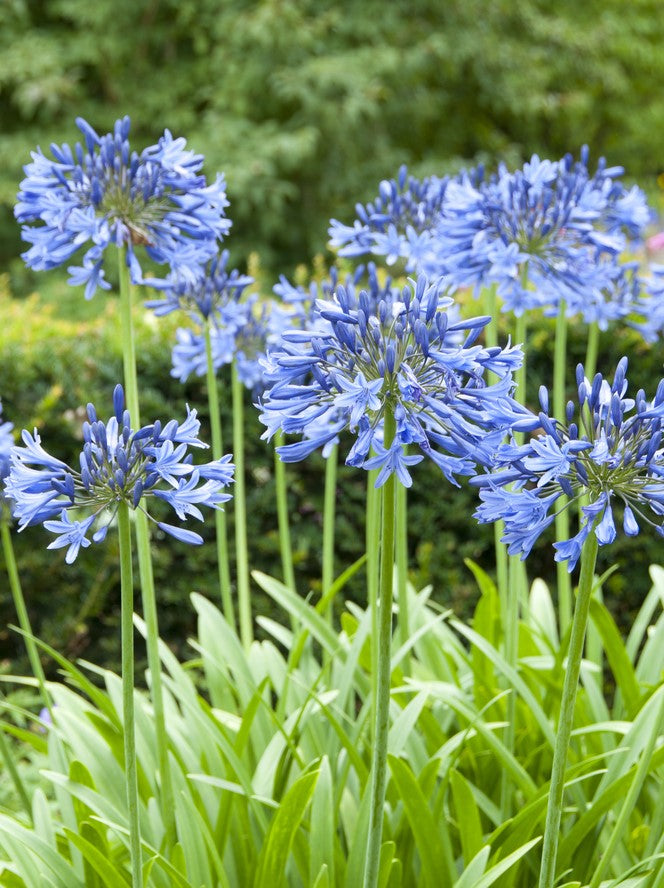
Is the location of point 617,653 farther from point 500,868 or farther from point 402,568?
point 500,868

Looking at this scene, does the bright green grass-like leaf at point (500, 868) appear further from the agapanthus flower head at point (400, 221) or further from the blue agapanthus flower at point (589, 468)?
the agapanthus flower head at point (400, 221)

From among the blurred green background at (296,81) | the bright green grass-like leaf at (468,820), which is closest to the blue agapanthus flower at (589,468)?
the bright green grass-like leaf at (468,820)

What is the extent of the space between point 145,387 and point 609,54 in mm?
12610

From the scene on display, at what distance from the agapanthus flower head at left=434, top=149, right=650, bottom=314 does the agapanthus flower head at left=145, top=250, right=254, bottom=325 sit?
0.67 meters

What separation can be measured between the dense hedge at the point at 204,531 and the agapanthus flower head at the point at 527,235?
167 centimetres

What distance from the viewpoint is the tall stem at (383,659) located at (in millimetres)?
1911

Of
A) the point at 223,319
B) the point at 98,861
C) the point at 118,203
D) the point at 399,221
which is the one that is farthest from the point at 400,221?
the point at 98,861

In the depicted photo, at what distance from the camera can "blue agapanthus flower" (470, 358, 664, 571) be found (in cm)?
181

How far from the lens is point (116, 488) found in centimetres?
194

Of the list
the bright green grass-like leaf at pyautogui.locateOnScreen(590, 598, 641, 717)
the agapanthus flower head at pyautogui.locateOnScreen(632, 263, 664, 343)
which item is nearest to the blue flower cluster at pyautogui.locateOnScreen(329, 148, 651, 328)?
the agapanthus flower head at pyautogui.locateOnScreen(632, 263, 664, 343)

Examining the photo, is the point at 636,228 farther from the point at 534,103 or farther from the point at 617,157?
the point at 617,157

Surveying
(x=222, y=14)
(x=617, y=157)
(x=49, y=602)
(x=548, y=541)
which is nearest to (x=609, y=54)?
(x=617, y=157)

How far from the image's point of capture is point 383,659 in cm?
196

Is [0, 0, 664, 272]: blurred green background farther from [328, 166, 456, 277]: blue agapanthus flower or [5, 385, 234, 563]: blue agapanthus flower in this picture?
[5, 385, 234, 563]: blue agapanthus flower
